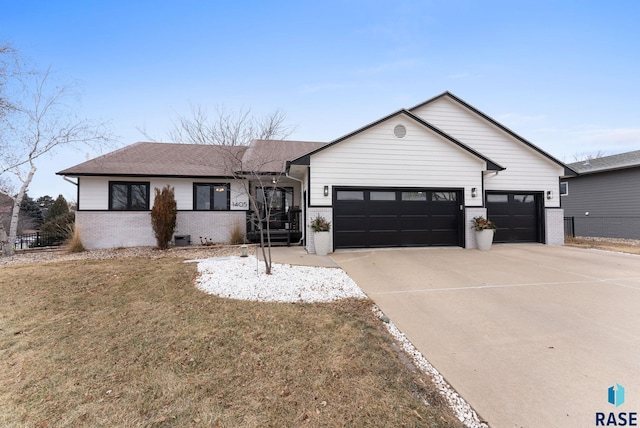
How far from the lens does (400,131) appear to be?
33.2 feet

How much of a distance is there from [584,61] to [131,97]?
64.8 feet

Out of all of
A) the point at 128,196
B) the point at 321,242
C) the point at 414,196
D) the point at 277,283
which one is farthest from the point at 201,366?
the point at 128,196

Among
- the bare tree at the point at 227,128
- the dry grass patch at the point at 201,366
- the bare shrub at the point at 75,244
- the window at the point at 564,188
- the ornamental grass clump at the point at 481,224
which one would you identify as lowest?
the dry grass patch at the point at 201,366

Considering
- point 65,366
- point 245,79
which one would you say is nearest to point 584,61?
point 245,79

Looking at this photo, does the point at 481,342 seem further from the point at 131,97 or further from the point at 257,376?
the point at 131,97

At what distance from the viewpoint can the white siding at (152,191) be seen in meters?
11.7

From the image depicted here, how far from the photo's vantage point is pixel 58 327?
400 centimetres

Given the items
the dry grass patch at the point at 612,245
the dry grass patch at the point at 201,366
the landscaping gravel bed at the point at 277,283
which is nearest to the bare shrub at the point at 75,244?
the dry grass patch at the point at 201,366

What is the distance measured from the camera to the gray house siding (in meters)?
14.4

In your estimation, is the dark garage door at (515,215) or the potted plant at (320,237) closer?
the potted plant at (320,237)

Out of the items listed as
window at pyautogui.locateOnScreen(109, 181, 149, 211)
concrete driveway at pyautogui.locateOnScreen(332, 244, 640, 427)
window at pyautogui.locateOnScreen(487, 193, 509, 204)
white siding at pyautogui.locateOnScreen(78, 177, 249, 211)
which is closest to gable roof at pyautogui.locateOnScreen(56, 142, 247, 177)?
white siding at pyautogui.locateOnScreen(78, 177, 249, 211)

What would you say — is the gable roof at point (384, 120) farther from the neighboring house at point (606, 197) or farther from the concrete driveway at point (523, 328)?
the neighboring house at point (606, 197)

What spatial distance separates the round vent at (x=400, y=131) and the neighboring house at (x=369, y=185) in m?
0.04

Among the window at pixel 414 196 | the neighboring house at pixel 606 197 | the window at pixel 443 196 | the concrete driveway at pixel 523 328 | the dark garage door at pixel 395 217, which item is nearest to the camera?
the concrete driveway at pixel 523 328
